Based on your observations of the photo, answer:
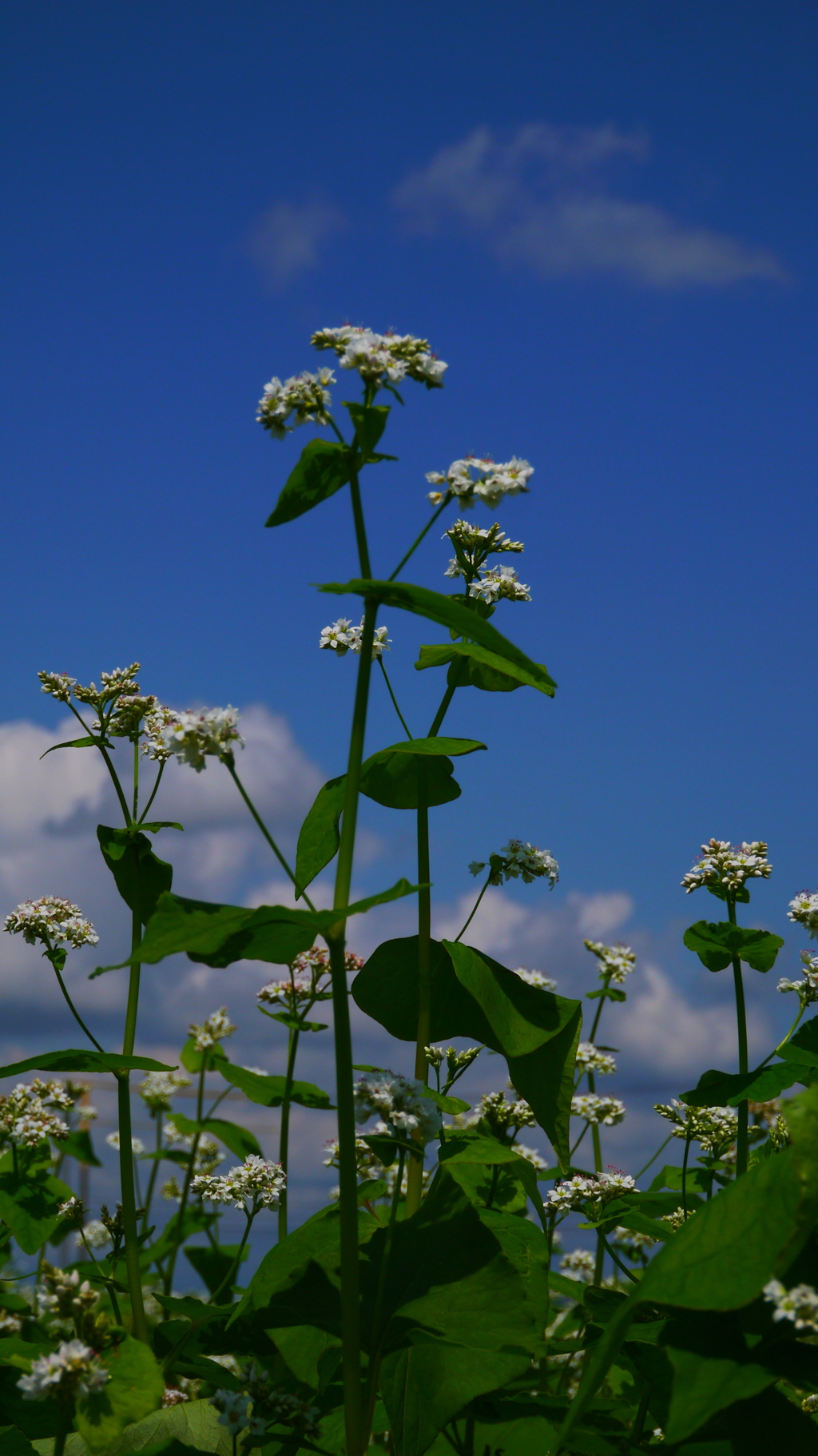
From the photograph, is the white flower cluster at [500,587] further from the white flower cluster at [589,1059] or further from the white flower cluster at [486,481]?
the white flower cluster at [589,1059]

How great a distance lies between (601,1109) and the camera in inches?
217

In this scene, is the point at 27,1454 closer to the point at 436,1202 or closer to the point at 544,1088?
the point at 436,1202

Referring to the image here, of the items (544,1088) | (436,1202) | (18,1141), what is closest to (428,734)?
(544,1088)

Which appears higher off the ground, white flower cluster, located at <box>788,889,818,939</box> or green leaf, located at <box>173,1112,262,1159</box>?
white flower cluster, located at <box>788,889,818,939</box>

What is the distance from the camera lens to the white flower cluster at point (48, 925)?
4.25 m

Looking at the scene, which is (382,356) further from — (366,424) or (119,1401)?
(119,1401)

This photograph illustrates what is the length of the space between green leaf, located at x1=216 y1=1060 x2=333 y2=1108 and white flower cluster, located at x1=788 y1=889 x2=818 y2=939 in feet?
7.32

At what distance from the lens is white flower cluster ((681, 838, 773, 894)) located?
3662 millimetres

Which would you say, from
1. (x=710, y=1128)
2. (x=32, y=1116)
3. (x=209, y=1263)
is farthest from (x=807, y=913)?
(x=209, y=1263)

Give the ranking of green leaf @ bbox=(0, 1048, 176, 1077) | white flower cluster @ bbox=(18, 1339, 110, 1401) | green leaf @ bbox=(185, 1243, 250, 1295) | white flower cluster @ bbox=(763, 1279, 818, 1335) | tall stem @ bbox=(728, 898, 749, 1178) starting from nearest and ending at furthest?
1. white flower cluster @ bbox=(763, 1279, 818, 1335)
2. white flower cluster @ bbox=(18, 1339, 110, 1401)
3. green leaf @ bbox=(0, 1048, 176, 1077)
4. tall stem @ bbox=(728, 898, 749, 1178)
5. green leaf @ bbox=(185, 1243, 250, 1295)

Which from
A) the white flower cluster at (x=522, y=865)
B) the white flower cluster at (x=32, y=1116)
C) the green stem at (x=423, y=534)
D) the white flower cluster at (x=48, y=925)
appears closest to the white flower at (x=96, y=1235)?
the white flower cluster at (x=32, y=1116)

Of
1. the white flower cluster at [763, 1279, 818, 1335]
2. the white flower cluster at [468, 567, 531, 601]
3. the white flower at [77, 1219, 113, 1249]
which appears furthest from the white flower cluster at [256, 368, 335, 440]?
the white flower at [77, 1219, 113, 1249]

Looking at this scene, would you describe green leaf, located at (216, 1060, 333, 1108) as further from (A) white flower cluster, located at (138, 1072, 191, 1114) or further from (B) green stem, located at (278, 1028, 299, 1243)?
(A) white flower cluster, located at (138, 1072, 191, 1114)

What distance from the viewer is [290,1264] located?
105 inches
